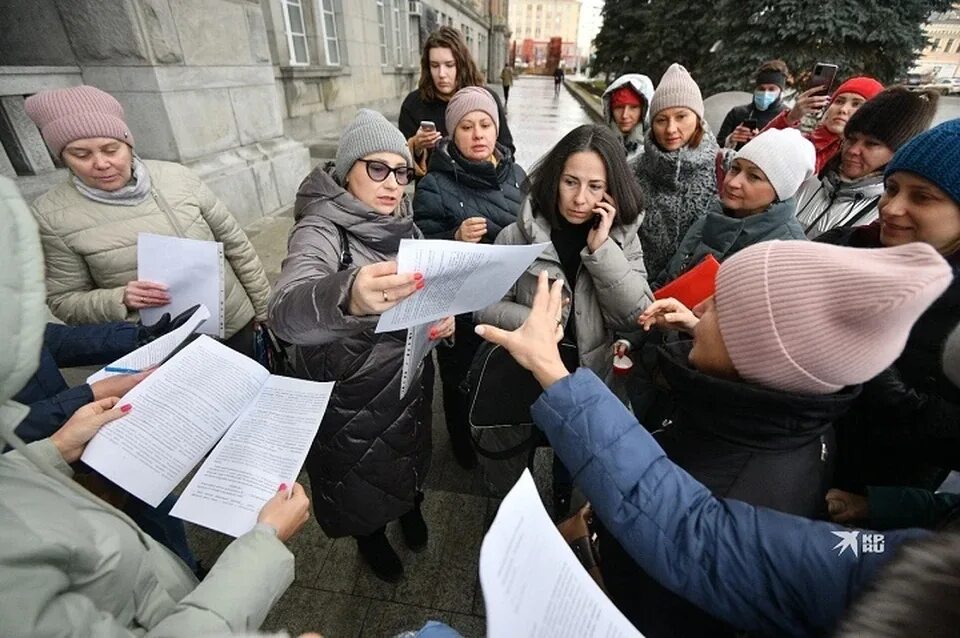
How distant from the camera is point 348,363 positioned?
1518 mm

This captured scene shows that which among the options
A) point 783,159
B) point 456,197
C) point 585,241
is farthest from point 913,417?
point 456,197

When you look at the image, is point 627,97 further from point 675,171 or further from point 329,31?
point 329,31

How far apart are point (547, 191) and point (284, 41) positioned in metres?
6.99

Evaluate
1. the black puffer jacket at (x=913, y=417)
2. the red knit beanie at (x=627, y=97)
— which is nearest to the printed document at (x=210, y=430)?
the black puffer jacket at (x=913, y=417)

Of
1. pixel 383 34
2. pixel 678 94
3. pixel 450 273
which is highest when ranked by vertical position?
pixel 383 34

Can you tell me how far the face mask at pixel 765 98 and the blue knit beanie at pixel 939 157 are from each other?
3.18 m

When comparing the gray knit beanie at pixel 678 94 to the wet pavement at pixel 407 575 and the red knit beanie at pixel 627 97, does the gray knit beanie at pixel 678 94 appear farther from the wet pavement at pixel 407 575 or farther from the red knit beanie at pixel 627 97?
the wet pavement at pixel 407 575

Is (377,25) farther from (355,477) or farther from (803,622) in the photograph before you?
(803,622)

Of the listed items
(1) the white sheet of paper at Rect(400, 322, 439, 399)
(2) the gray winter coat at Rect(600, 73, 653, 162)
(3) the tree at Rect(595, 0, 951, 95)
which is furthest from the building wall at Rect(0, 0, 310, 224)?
(3) the tree at Rect(595, 0, 951, 95)

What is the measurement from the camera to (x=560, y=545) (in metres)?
0.84

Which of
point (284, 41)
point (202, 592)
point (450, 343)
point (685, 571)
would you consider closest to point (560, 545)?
point (685, 571)

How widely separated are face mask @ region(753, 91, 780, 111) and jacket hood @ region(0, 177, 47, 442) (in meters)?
5.16

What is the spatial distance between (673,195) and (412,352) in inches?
71.6

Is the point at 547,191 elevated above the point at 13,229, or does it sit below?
below
